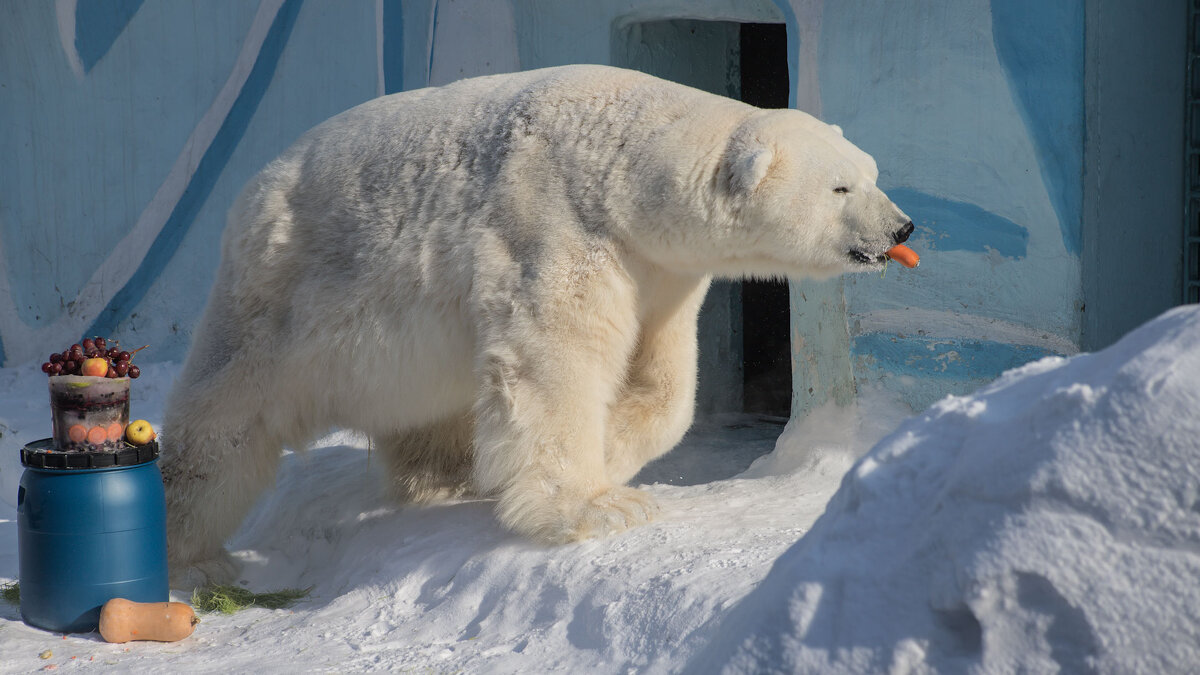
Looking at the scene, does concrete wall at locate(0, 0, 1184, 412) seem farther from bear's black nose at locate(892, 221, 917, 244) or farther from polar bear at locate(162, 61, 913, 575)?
bear's black nose at locate(892, 221, 917, 244)

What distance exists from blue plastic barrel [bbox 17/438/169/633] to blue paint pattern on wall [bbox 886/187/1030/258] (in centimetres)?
303

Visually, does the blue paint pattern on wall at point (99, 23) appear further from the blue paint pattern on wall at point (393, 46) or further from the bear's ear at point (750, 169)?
the bear's ear at point (750, 169)

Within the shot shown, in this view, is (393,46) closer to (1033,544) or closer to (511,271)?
(511,271)

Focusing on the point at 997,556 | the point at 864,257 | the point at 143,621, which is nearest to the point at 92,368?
the point at 143,621

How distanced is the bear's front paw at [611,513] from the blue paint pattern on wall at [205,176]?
430 cm

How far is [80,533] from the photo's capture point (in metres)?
3.43

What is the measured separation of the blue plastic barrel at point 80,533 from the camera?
11.2 feet

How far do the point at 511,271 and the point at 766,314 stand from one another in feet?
13.5

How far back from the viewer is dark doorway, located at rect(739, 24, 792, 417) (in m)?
7.07

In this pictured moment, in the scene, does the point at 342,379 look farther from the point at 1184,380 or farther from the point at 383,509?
the point at 1184,380

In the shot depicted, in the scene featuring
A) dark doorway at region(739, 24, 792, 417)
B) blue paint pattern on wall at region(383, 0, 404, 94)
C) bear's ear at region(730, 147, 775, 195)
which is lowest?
dark doorway at region(739, 24, 792, 417)

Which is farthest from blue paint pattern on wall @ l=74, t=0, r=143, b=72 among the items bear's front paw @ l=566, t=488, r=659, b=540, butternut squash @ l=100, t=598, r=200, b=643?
bear's front paw @ l=566, t=488, r=659, b=540

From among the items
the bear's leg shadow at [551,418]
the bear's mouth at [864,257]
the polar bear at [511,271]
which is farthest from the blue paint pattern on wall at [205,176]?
the bear's mouth at [864,257]

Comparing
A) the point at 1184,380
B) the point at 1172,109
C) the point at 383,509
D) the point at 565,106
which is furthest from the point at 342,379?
the point at 1172,109
